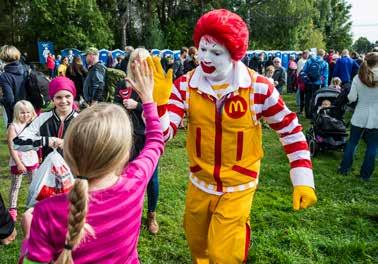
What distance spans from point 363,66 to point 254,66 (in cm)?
1047

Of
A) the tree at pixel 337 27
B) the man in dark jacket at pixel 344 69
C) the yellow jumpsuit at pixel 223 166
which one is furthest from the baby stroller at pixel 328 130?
the tree at pixel 337 27

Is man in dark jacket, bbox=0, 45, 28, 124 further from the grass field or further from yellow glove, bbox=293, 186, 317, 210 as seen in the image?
yellow glove, bbox=293, 186, 317, 210

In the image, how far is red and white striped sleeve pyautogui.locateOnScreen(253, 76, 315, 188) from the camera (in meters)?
2.82

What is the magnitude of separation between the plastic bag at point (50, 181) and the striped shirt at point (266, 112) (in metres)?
0.75

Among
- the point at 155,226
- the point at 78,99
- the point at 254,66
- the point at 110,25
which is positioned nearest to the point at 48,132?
the point at 155,226

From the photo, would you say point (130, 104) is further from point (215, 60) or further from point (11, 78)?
point (11, 78)

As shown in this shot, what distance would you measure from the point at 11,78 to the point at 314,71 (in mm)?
7209

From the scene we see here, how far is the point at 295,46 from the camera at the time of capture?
38.6 meters

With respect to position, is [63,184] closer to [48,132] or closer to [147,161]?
[48,132]

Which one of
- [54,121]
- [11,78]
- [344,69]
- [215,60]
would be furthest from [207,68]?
[344,69]

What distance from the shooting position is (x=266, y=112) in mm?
2879

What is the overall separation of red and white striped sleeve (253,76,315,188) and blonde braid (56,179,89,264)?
159 cm

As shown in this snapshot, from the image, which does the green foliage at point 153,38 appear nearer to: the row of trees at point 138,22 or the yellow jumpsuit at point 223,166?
the row of trees at point 138,22

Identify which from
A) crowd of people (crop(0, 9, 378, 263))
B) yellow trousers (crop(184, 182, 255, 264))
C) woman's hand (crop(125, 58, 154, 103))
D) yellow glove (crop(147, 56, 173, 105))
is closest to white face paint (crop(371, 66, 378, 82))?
crowd of people (crop(0, 9, 378, 263))
